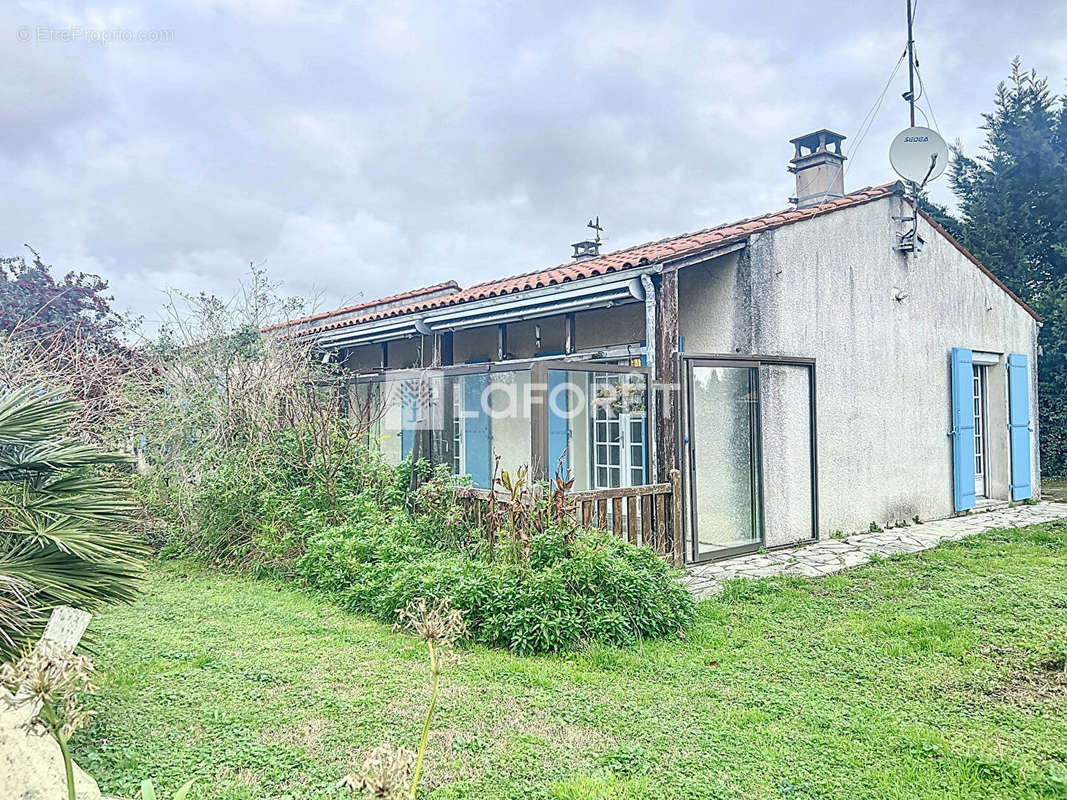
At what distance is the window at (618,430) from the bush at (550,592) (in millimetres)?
1760

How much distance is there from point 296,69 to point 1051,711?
35.9ft

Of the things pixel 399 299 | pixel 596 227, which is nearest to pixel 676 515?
pixel 596 227

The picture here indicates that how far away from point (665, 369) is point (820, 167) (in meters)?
5.27

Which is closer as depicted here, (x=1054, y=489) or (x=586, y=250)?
(x=586, y=250)

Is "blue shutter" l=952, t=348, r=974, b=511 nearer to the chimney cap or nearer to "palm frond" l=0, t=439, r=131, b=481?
the chimney cap

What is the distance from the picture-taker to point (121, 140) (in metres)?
11.9

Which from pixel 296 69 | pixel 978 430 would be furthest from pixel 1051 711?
pixel 296 69

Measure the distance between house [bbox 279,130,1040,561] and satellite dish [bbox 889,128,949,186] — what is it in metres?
0.43

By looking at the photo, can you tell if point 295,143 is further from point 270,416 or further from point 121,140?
point 270,416

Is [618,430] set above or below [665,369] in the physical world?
below

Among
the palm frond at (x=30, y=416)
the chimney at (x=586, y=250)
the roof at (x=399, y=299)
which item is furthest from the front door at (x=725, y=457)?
the roof at (x=399, y=299)

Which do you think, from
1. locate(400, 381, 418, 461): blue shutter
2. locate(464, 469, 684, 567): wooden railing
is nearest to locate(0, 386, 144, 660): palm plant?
locate(464, 469, 684, 567): wooden railing

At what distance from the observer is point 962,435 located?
10516 mm

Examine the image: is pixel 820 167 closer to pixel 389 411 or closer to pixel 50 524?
pixel 389 411
